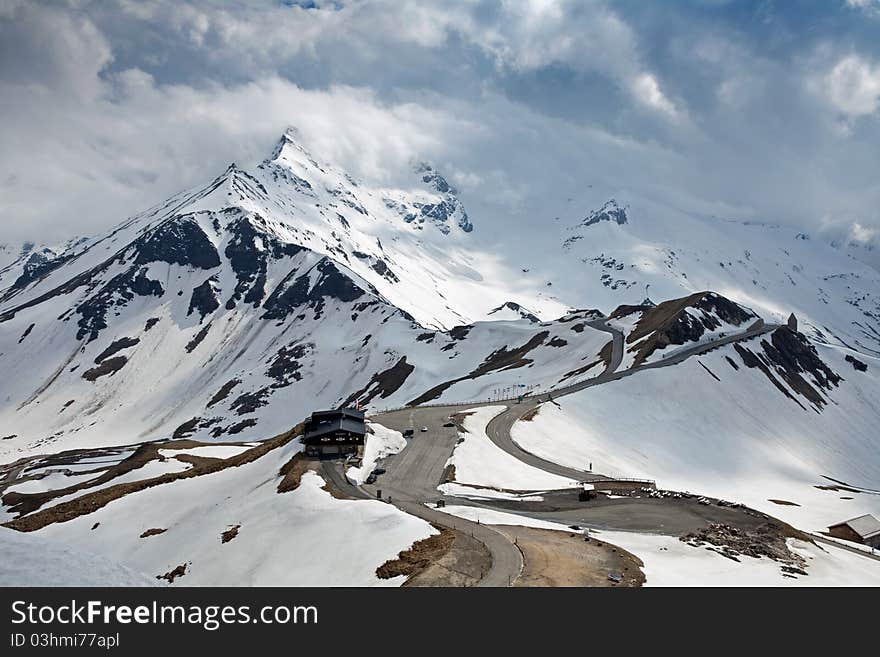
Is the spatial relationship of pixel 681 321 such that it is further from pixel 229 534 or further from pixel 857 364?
pixel 229 534

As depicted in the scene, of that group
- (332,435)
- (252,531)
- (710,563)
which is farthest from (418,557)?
(332,435)

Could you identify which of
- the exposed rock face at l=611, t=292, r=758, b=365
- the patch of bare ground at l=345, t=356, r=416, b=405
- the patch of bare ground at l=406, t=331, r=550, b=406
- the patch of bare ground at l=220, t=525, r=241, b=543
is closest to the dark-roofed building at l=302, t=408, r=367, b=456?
the patch of bare ground at l=220, t=525, r=241, b=543

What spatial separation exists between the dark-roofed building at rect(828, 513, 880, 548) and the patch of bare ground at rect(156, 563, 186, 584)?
62.6 meters

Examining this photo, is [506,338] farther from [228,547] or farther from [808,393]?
[228,547]

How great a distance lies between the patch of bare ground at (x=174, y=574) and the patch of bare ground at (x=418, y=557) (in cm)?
2102

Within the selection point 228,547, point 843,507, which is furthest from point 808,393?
point 228,547

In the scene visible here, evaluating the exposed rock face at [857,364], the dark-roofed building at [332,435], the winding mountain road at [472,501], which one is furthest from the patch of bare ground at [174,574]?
the exposed rock face at [857,364]

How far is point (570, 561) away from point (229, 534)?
28719 millimetres

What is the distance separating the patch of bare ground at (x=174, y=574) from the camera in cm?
4522

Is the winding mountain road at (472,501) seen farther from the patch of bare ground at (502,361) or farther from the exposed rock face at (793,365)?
the exposed rock face at (793,365)

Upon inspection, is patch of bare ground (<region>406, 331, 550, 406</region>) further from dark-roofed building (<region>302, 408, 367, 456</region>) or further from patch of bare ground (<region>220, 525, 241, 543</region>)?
patch of bare ground (<region>220, 525, 241, 543</region>)

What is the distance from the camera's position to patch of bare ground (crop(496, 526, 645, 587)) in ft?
102

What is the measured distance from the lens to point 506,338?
18775cm
